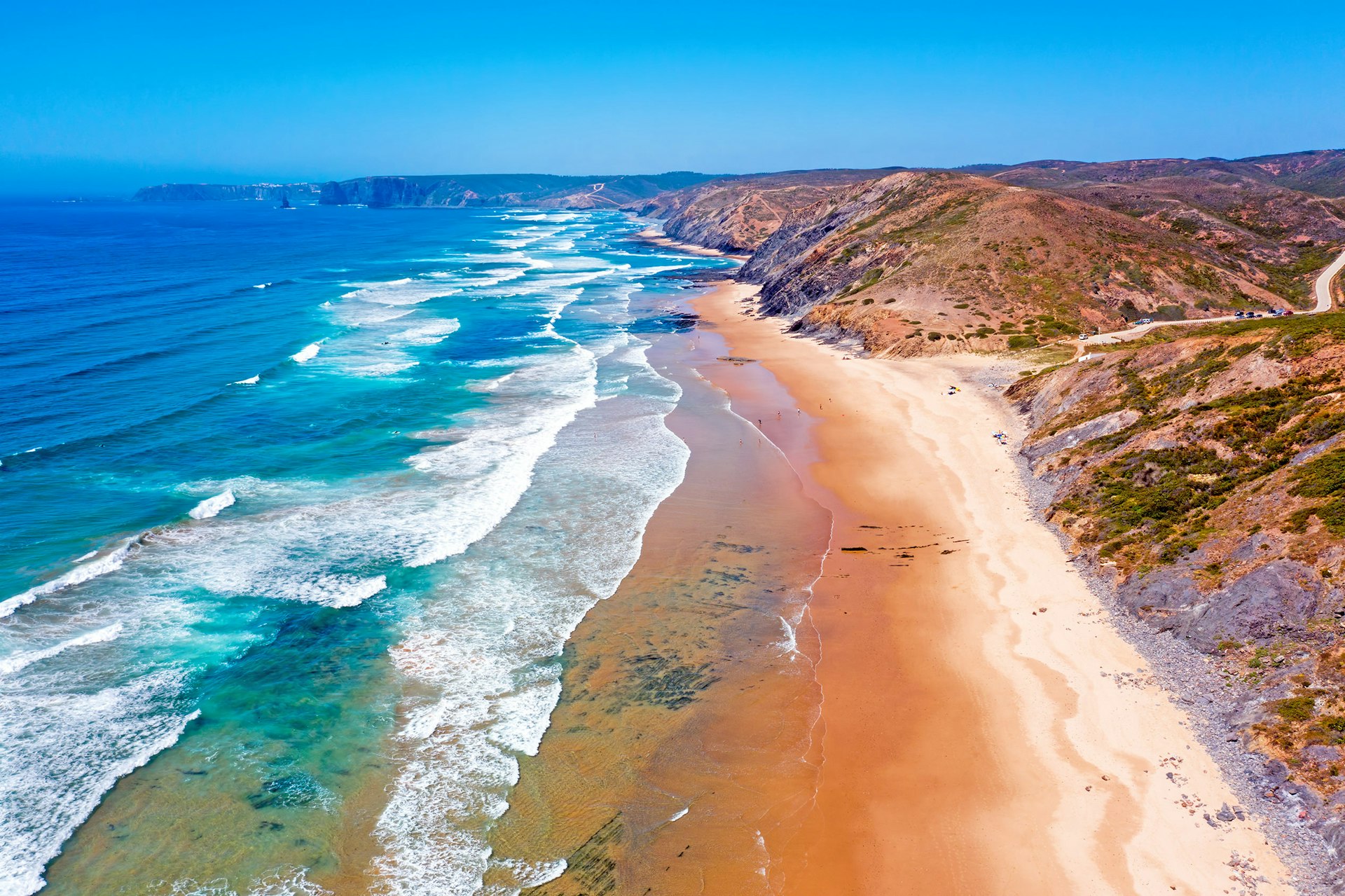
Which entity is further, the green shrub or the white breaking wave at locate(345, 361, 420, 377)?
the white breaking wave at locate(345, 361, 420, 377)

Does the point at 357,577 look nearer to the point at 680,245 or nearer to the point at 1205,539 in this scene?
the point at 1205,539

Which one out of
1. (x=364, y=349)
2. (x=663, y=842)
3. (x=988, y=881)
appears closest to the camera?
(x=988, y=881)

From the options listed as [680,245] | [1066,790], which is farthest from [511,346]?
[680,245]

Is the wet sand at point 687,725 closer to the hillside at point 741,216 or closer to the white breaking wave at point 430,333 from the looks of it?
the white breaking wave at point 430,333

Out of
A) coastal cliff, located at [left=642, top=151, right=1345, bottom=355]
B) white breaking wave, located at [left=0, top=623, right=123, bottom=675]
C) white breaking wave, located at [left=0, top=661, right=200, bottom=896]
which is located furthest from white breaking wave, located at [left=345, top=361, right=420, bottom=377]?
white breaking wave, located at [left=0, top=661, right=200, bottom=896]

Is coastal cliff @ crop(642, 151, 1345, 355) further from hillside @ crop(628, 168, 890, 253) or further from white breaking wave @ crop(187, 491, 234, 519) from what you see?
white breaking wave @ crop(187, 491, 234, 519)
